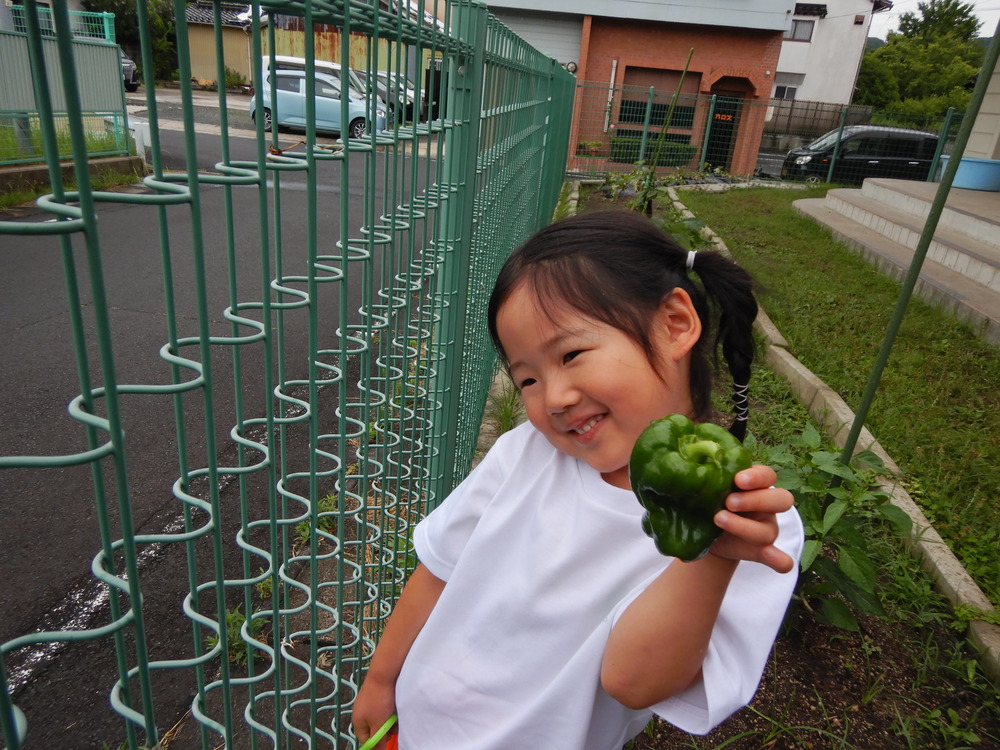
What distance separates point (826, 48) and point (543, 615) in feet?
152

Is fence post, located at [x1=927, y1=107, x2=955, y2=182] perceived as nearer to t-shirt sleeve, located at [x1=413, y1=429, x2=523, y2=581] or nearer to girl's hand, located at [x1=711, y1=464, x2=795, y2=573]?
t-shirt sleeve, located at [x1=413, y1=429, x2=523, y2=581]

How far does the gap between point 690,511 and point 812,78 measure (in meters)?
46.5

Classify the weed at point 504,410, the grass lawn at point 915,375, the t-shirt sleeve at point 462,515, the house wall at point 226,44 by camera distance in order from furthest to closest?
the weed at point 504,410 → the grass lawn at point 915,375 → the house wall at point 226,44 → the t-shirt sleeve at point 462,515

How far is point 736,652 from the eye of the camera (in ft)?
3.55

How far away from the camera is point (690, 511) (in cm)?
89

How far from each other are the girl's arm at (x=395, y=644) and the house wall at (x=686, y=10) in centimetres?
2012

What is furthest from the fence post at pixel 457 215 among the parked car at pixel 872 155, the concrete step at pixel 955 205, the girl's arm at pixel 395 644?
the parked car at pixel 872 155

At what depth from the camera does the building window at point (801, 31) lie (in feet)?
130

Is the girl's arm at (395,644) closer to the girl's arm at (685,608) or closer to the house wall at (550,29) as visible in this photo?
the girl's arm at (685,608)

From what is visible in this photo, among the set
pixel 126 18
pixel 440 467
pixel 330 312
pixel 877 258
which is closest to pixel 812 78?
pixel 126 18

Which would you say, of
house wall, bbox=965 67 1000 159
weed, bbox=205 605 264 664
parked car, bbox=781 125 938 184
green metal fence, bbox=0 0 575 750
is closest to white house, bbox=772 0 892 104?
parked car, bbox=781 125 938 184

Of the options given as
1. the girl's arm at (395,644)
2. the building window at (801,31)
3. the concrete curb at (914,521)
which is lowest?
the concrete curb at (914,521)

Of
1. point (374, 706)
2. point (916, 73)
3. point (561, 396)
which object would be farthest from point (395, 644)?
point (916, 73)

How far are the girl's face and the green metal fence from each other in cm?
32
